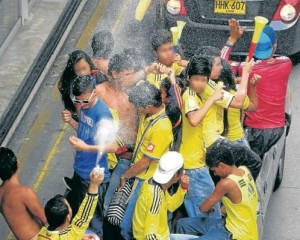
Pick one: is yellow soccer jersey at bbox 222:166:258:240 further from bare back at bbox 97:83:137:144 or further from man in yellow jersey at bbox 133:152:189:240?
bare back at bbox 97:83:137:144

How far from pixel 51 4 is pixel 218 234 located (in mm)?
7269

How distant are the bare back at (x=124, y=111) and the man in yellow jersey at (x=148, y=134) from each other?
0.38 metres

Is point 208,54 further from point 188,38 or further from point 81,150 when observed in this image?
point 188,38

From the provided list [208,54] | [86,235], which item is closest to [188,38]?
[208,54]

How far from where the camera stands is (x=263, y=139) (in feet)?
35.9

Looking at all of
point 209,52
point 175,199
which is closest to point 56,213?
point 175,199

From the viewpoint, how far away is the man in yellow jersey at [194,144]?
33.0 ft

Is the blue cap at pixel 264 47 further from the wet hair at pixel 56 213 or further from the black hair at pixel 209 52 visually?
the wet hair at pixel 56 213

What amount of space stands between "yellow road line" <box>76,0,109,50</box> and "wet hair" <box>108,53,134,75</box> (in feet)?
13.8

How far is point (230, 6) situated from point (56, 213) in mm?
5394

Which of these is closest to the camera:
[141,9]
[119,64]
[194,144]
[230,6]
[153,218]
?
[153,218]

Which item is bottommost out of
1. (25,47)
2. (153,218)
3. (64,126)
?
(64,126)

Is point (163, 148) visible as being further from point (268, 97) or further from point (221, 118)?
point (268, 97)

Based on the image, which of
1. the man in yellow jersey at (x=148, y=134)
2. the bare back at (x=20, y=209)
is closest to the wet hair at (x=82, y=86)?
the man in yellow jersey at (x=148, y=134)
